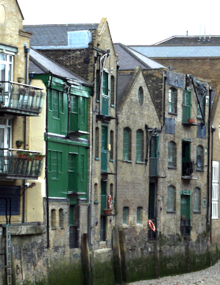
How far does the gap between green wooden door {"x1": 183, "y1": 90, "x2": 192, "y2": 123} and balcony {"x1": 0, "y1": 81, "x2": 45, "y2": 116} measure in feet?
74.4

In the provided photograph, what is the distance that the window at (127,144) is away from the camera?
59156 mm

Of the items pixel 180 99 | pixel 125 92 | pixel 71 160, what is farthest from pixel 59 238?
pixel 180 99

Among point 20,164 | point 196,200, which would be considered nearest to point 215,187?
point 196,200

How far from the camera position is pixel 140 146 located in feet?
200

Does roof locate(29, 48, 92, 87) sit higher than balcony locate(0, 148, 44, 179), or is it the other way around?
roof locate(29, 48, 92, 87)

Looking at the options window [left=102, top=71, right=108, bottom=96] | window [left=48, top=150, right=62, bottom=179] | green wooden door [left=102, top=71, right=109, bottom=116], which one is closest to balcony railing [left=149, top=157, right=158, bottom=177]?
green wooden door [left=102, top=71, right=109, bottom=116]

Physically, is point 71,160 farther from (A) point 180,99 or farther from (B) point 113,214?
(A) point 180,99

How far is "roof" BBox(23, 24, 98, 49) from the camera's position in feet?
188

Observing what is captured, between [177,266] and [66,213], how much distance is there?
16602 millimetres

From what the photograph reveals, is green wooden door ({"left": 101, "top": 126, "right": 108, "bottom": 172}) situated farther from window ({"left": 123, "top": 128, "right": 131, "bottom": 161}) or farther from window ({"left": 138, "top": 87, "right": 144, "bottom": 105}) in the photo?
window ({"left": 138, "top": 87, "right": 144, "bottom": 105})

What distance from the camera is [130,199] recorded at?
59.1m

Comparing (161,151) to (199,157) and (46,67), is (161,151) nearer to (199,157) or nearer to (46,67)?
(199,157)

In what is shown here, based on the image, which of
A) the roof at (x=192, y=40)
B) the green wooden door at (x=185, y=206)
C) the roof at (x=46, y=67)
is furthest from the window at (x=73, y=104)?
the roof at (x=192, y=40)

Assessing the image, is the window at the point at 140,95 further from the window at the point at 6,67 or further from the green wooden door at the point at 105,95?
the window at the point at 6,67
